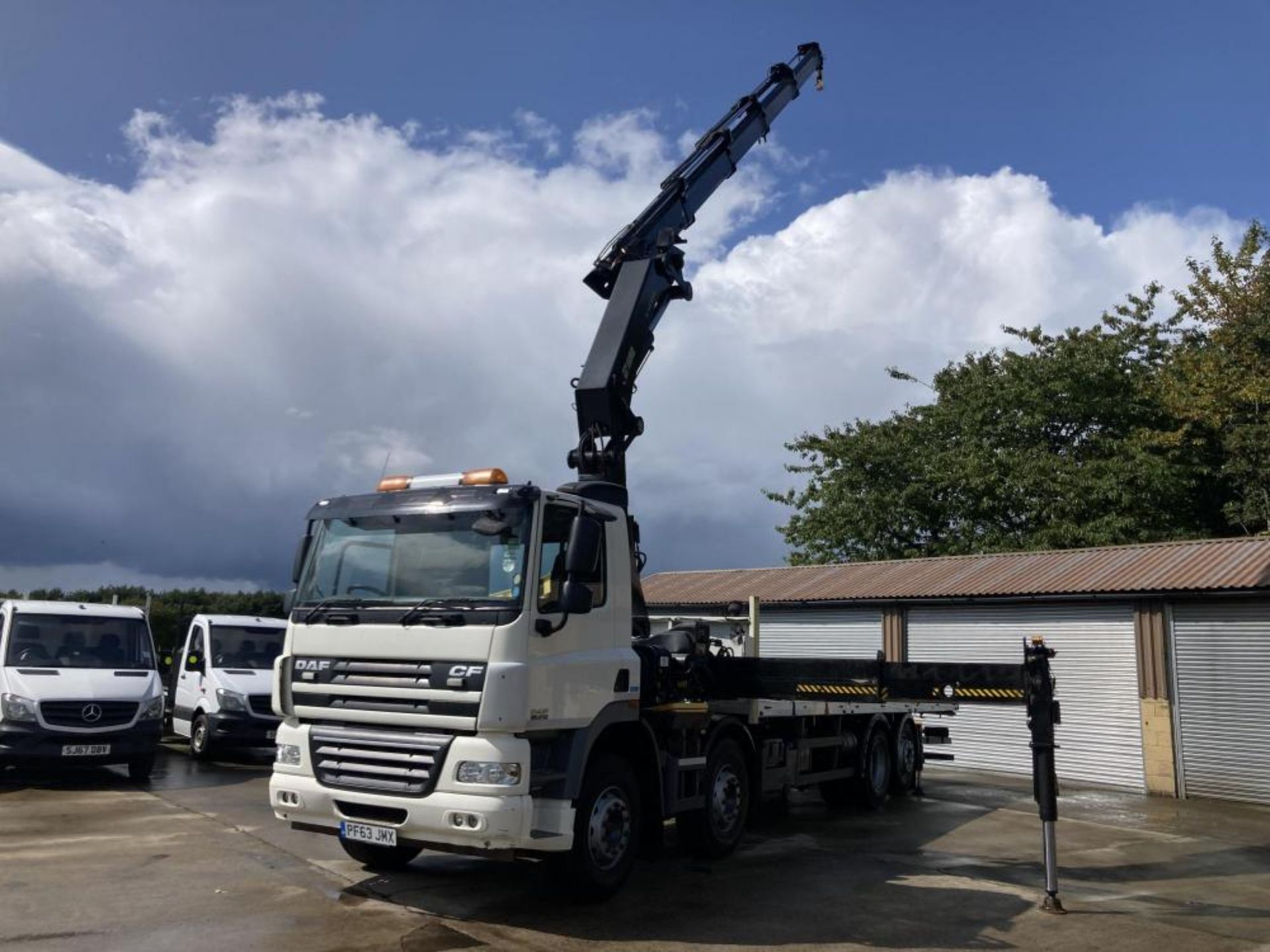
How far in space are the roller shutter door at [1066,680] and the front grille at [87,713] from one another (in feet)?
41.8

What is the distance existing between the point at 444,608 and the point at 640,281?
18.1ft

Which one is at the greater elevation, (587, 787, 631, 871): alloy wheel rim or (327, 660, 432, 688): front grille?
(327, 660, 432, 688): front grille

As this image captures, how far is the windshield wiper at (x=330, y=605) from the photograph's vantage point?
723 centimetres

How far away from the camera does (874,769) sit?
12758 millimetres

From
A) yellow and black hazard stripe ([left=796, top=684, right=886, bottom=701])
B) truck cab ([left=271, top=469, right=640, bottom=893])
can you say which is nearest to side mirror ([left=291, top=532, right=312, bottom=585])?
truck cab ([left=271, top=469, right=640, bottom=893])

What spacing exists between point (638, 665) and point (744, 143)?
9.06 m

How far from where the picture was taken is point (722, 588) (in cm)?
2341

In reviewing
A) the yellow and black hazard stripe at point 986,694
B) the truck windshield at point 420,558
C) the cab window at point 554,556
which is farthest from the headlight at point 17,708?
the yellow and black hazard stripe at point 986,694

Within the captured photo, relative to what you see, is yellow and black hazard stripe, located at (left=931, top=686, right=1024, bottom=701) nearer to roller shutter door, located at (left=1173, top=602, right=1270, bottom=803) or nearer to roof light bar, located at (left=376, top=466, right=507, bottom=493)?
roof light bar, located at (left=376, top=466, right=507, bottom=493)

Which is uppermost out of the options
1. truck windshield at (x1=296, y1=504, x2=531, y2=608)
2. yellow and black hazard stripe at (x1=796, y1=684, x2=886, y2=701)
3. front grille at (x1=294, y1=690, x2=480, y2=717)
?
truck windshield at (x1=296, y1=504, x2=531, y2=608)

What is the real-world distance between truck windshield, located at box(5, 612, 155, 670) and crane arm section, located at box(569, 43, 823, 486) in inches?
265

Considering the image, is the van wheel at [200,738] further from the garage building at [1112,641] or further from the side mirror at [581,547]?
the garage building at [1112,641]

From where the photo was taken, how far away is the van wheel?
1441 cm

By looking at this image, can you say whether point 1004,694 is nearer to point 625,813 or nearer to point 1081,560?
point 625,813
